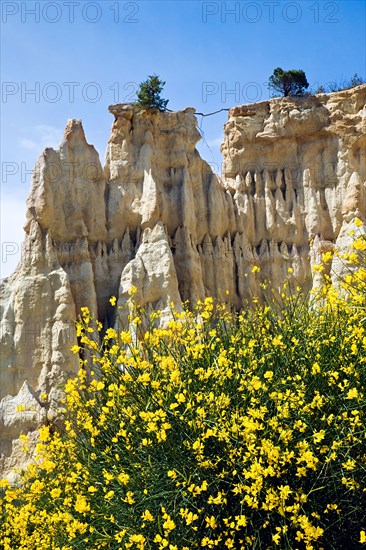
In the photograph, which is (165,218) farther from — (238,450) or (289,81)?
(238,450)

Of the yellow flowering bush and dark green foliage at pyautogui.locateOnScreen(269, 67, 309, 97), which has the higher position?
dark green foliage at pyautogui.locateOnScreen(269, 67, 309, 97)

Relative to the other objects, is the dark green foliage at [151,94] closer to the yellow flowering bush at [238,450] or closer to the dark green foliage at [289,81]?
the dark green foliage at [289,81]

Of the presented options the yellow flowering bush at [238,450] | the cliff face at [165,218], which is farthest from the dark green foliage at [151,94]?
the yellow flowering bush at [238,450]

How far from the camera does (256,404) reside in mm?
8039

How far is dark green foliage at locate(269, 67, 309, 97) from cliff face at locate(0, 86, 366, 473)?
8.44 ft

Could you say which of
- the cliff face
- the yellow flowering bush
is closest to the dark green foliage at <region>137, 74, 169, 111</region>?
the cliff face

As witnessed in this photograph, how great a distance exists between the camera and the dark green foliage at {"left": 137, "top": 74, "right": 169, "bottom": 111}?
95.3ft

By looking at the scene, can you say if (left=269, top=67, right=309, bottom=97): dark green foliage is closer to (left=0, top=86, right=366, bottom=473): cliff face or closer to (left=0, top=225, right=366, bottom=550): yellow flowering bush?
(left=0, top=86, right=366, bottom=473): cliff face

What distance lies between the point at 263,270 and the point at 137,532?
76.6 feet

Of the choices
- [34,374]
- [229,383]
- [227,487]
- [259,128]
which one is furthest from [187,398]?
[259,128]

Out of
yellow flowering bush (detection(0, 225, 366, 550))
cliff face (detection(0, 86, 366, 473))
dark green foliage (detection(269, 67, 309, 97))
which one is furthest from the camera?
dark green foliage (detection(269, 67, 309, 97))

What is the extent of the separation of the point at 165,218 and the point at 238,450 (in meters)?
21.3

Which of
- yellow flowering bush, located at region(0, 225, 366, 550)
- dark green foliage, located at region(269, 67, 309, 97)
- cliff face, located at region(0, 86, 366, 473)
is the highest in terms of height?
dark green foliage, located at region(269, 67, 309, 97)

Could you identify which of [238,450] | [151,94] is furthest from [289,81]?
[238,450]
